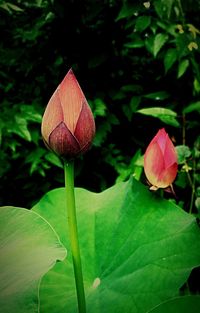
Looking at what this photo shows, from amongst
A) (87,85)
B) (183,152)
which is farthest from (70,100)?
(87,85)

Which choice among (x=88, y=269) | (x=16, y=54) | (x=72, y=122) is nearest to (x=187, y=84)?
(x=16, y=54)

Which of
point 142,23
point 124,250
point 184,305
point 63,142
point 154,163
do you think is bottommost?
point 124,250

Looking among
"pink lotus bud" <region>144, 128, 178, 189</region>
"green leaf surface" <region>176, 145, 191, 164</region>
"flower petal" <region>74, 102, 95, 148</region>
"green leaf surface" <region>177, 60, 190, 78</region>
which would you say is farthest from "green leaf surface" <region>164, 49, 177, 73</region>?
"flower petal" <region>74, 102, 95, 148</region>

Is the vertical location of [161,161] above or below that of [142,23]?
below

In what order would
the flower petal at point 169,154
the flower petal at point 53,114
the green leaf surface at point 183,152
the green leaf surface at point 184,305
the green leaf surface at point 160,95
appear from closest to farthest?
1. the green leaf surface at point 184,305
2. the flower petal at point 53,114
3. the flower petal at point 169,154
4. the green leaf surface at point 183,152
5. the green leaf surface at point 160,95

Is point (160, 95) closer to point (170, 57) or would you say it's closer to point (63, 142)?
point (170, 57)

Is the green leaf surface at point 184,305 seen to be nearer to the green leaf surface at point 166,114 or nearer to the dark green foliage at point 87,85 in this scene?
the green leaf surface at point 166,114

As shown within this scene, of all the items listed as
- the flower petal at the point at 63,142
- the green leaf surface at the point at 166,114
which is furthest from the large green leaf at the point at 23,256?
the green leaf surface at the point at 166,114
